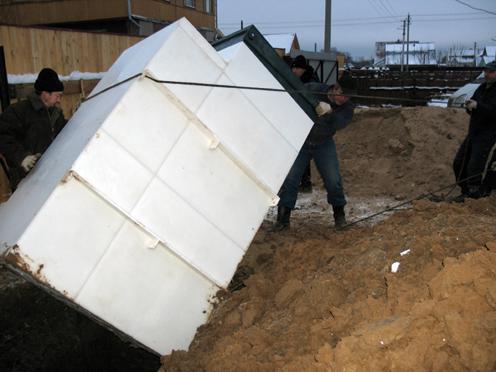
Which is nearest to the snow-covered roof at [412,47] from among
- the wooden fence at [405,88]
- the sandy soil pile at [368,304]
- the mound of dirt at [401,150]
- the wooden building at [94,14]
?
the wooden fence at [405,88]

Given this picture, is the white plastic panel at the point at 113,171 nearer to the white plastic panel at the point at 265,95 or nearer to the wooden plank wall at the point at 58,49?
the white plastic panel at the point at 265,95

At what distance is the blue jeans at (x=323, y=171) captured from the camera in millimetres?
4719

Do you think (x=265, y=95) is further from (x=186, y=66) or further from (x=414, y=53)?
(x=414, y=53)

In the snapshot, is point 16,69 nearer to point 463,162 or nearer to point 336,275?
point 336,275

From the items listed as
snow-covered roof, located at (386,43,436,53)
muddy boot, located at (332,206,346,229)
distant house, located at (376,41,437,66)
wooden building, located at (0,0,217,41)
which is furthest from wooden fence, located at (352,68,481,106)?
snow-covered roof, located at (386,43,436,53)

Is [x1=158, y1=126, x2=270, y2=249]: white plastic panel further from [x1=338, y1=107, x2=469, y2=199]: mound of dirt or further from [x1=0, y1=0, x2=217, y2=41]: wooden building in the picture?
[x1=0, y1=0, x2=217, y2=41]: wooden building

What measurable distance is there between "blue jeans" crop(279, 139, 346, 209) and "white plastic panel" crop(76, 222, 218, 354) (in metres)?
2.31

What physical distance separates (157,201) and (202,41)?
3.69ft

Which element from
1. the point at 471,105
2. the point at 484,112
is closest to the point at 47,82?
the point at 471,105

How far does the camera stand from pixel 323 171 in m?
4.77

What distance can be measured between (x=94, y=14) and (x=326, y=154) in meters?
15.9

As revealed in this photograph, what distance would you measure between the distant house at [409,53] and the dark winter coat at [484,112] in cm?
5414

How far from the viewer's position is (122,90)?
2.68 metres

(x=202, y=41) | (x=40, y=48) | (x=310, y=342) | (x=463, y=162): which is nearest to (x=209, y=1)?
(x=40, y=48)
